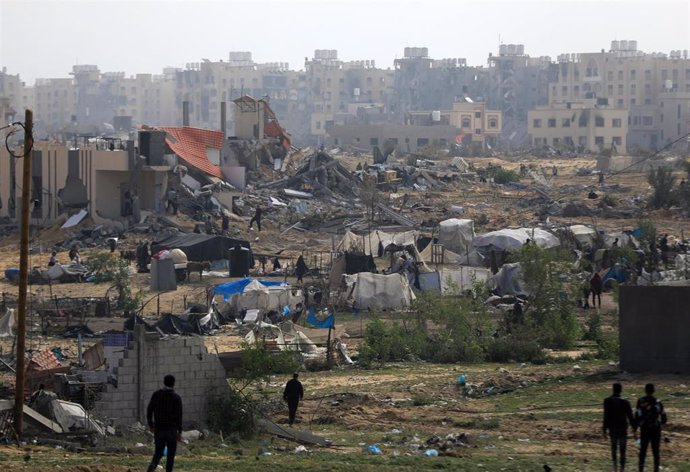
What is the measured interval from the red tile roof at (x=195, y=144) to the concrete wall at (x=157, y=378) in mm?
32078

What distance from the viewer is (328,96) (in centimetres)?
14875

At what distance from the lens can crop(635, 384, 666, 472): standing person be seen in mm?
11156

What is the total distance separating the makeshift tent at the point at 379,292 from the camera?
2692 centimetres

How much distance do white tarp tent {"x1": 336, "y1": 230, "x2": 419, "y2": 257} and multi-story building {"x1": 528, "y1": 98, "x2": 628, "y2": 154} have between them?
6179 centimetres

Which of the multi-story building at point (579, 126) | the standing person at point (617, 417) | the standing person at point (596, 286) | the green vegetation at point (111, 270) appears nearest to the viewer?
the standing person at point (617, 417)

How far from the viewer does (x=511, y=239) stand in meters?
33.6

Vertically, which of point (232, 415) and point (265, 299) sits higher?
point (265, 299)

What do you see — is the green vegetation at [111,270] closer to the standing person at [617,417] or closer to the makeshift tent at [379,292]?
the makeshift tent at [379,292]

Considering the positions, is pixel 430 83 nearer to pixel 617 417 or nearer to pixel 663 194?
pixel 663 194

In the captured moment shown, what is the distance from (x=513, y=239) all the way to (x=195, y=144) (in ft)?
61.7

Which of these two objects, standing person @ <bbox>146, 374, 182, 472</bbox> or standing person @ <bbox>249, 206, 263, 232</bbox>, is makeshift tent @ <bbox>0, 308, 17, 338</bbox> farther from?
standing person @ <bbox>249, 206, 263, 232</bbox>

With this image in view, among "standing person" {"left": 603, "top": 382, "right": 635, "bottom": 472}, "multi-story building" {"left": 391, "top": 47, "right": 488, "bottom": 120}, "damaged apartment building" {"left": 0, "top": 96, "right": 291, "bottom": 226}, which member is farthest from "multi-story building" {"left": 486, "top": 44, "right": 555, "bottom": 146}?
"standing person" {"left": 603, "top": 382, "right": 635, "bottom": 472}

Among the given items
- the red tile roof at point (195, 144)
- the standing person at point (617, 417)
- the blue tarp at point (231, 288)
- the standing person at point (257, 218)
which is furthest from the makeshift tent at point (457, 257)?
the standing person at point (617, 417)

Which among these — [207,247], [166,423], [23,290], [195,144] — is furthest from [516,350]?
[195,144]
